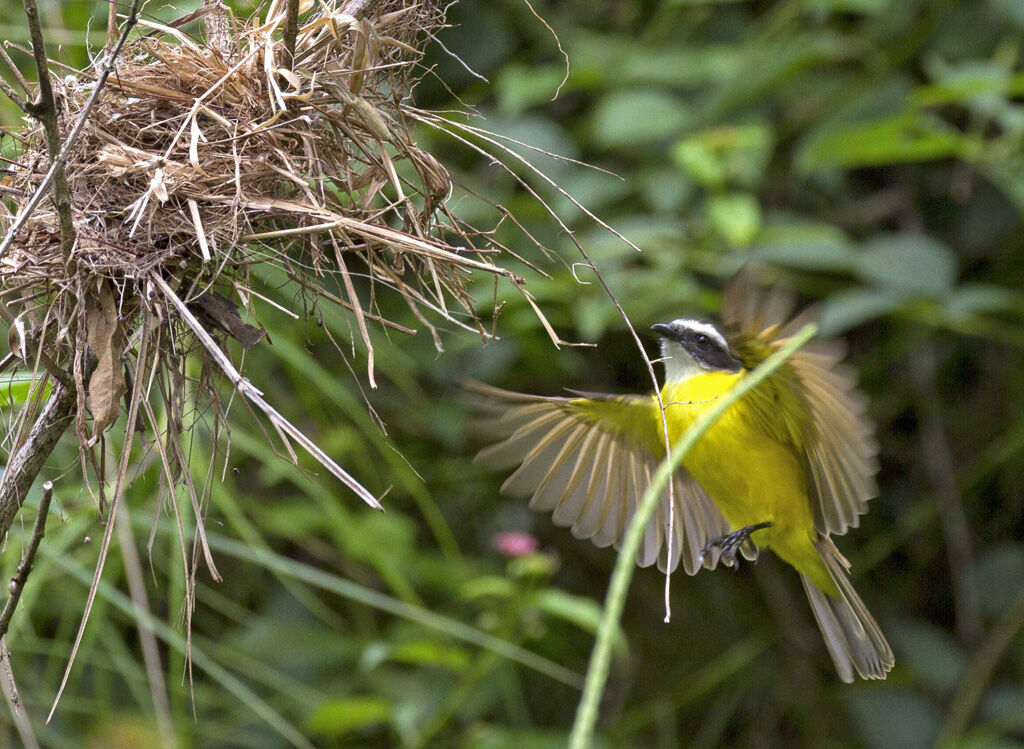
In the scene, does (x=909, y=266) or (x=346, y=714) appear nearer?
(x=346, y=714)

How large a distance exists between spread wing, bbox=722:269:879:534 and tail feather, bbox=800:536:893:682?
203 millimetres

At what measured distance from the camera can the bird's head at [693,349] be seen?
2.19 metres

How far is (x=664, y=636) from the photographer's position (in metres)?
4.07

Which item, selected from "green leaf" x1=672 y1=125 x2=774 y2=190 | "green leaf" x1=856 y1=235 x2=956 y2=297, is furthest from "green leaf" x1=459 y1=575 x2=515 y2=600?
"green leaf" x1=856 y1=235 x2=956 y2=297

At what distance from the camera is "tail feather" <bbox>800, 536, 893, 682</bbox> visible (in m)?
2.27

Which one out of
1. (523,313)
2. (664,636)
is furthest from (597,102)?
(664,636)

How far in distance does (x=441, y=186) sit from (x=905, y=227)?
2.82 meters

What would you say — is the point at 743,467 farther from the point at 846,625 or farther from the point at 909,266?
the point at 909,266

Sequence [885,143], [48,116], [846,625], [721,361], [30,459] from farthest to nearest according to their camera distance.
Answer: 1. [885,143]
2. [846,625]
3. [721,361]
4. [30,459]
5. [48,116]

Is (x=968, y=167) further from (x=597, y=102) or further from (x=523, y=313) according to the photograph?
(x=523, y=313)

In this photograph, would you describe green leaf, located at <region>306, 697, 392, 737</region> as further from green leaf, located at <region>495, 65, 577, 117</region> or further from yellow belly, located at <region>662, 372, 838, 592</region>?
green leaf, located at <region>495, 65, 577, 117</region>

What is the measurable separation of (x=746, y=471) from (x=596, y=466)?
12.0 inches

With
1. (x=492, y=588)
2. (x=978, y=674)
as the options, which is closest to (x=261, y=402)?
(x=492, y=588)

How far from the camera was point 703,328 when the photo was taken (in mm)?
2229
